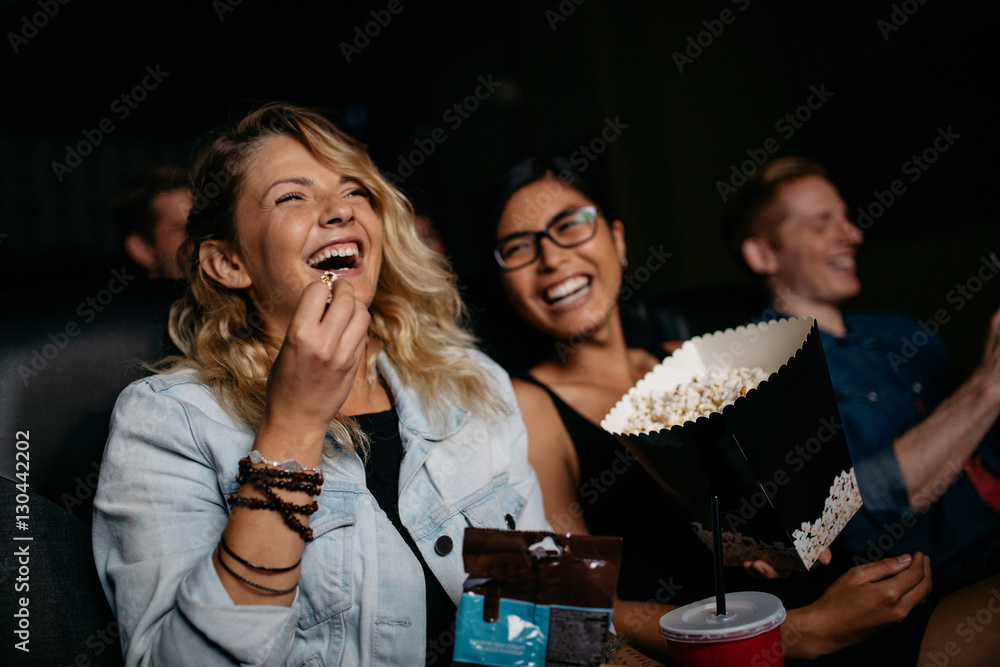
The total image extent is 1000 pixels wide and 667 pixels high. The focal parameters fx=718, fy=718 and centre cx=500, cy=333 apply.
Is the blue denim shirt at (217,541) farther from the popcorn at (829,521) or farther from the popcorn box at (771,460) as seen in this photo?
the popcorn at (829,521)

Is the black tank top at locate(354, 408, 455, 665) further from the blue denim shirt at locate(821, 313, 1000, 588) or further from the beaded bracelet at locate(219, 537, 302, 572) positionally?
the blue denim shirt at locate(821, 313, 1000, 588)

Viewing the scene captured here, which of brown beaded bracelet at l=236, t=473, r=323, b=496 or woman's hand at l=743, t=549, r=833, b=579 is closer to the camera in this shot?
brown beaded bracelet at l=236, t=473, r=323, b=496

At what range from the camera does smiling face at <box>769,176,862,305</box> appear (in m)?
2.04

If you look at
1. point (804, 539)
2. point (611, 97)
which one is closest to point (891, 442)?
point (804, 539)

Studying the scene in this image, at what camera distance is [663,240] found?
3369mm

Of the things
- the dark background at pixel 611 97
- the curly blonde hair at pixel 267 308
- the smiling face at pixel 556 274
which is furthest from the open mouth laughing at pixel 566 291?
the dark background at pixel 611 97

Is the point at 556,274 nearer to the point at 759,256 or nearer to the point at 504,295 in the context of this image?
the point at 504,295

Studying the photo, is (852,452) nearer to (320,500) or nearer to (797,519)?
(797,519)

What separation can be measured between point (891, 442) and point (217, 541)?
1406 mm

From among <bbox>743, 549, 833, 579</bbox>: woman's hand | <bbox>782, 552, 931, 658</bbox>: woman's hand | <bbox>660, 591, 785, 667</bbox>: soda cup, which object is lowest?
<bbox>660, 591, 785, 667</bbox>: soda cup

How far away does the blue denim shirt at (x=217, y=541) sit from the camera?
94cm

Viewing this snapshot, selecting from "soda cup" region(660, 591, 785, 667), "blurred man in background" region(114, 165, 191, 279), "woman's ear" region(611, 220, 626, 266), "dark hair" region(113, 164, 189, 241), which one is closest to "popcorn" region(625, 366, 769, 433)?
"soda cup" region(660, 591, 785, 667)

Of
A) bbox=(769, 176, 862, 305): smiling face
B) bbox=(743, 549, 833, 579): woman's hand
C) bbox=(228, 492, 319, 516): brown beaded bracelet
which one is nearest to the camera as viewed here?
bbox=(228, 492, 319, 516): brown beaded bracelet

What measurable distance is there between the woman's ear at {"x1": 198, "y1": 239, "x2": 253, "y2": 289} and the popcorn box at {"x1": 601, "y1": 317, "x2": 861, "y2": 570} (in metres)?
0.72
